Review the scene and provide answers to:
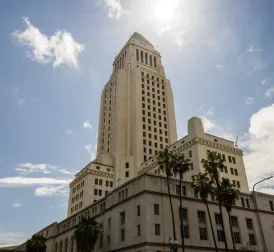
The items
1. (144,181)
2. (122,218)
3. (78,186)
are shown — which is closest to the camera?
(144,181)

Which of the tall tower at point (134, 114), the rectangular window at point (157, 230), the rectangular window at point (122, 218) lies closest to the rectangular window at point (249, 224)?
the rectangular window at point (157, 230)

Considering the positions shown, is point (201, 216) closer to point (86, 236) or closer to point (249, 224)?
point (249, 224)

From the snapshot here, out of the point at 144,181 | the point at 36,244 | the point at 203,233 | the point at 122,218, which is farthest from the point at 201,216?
the point at 36,244

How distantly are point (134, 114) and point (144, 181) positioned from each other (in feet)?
191

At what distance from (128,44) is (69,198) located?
68.5 m

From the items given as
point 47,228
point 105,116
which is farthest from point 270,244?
point 105,116

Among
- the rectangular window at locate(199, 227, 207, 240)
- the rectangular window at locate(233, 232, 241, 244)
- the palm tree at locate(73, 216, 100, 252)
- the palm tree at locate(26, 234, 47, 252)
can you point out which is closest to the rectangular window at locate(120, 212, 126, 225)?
the palm tree at locate(73, 216, 100, 252)

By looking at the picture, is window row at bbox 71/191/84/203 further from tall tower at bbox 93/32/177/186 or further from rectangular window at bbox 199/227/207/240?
rectangular window at bbox 199/227/207/240

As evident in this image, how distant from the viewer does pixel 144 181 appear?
5391cm

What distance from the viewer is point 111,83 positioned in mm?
126438

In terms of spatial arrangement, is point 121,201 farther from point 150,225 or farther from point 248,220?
point 248,220

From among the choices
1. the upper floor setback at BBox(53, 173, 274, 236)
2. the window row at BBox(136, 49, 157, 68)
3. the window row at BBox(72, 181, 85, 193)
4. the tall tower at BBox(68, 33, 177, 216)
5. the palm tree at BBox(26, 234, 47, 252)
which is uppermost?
the window row at BBox(136, 49, 157, 68)

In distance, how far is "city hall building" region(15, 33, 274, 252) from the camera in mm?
53156

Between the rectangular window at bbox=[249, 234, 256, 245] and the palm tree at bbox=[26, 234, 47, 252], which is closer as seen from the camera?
the rectangular window at bbox=[249, 234, 256, 245]
